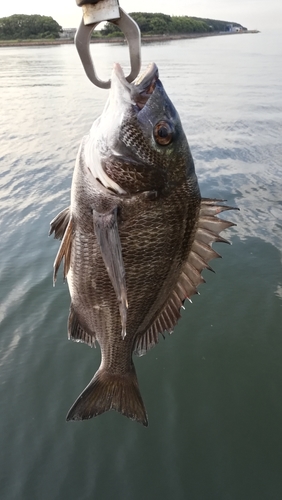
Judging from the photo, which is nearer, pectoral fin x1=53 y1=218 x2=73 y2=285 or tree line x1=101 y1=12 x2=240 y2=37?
pectoral fin x1=53 y1=218 x2=73 y2=285

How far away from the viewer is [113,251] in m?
1.87

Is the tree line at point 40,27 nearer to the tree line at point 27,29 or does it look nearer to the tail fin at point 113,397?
the tree line at point 27,29

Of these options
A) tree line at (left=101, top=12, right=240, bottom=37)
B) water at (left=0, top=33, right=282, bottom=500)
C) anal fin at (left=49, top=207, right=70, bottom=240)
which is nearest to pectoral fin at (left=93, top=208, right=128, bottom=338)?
anal fin at (left=49, top=207, right=70, bottom=240)

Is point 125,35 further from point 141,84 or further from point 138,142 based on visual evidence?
point 138,142

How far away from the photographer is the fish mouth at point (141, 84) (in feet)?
6.48

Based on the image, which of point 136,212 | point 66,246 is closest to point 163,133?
point 136,212

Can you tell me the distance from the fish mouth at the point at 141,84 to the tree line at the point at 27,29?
285ft

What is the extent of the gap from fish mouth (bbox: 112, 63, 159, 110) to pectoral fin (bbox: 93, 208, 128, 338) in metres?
0.58

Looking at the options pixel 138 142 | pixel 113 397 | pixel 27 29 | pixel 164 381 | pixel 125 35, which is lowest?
pixel 164 381

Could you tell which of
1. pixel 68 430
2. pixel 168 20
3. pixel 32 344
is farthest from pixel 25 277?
pixel 168 20

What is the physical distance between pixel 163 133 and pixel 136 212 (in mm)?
428

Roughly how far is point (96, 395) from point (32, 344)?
1922mm

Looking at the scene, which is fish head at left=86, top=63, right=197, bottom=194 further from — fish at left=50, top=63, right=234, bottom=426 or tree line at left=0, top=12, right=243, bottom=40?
tree line at left=0, top=12, right=243, bottom=40

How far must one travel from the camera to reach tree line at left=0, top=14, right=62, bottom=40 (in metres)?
79.1
